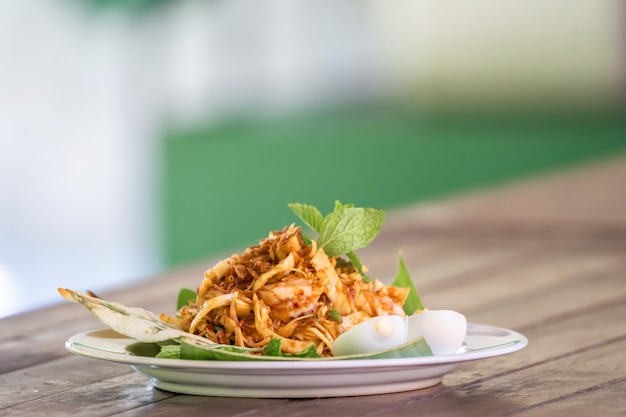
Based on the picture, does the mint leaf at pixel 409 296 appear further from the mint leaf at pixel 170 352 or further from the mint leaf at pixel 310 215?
the mint leaf at pixel 170 352

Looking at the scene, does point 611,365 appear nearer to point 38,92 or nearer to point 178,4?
point 178,4

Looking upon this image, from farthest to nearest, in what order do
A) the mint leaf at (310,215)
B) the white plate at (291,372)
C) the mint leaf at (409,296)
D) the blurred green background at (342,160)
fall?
1. the blurred green background at (342,160)
2. the mint leaf at (409,296)
3. the mint leaf at (310,215)
4. the white plate at (291,372)

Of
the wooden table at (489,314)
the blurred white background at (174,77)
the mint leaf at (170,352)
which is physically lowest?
the wooden table at (489,314)

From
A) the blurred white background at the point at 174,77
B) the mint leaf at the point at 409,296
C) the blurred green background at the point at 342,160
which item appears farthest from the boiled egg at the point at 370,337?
the blurred green background at the point at 342,160

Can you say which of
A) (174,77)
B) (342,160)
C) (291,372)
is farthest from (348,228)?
(174,77)

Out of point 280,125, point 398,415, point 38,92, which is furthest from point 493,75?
point 398,415

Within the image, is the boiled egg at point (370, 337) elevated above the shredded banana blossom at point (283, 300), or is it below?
below
